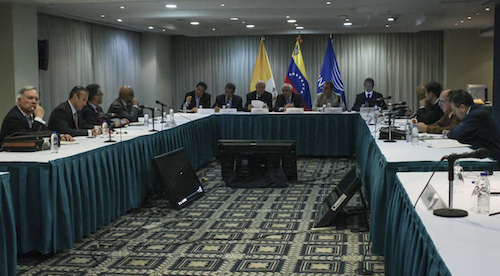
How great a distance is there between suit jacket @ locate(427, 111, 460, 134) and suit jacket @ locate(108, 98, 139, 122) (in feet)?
13.8

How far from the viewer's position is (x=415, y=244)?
8.75 ft

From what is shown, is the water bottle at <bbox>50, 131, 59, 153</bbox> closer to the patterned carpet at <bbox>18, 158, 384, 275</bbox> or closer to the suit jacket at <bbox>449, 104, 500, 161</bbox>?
the patterned carpet at <bbox>18, 158, 384, 275</bbox>

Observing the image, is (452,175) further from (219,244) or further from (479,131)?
(479,131)

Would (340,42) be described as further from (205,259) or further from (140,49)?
(205,259)

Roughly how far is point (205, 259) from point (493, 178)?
214cm

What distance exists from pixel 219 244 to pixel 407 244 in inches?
89.5

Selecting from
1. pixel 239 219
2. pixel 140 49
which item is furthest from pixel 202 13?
pixel 239 219

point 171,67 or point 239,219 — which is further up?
point 171,67

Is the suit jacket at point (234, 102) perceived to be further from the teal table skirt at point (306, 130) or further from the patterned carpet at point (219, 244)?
the patterned carpet at point (219, 244)

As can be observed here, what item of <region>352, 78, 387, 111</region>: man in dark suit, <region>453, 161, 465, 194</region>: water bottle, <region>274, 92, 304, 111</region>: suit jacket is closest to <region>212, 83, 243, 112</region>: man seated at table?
<region>274, 92, 304, 111</region>: suit jacket

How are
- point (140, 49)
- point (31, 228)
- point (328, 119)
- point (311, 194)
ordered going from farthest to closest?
point (140, 49) < point (328, 119) < point (311, 194) < point (31, 228)

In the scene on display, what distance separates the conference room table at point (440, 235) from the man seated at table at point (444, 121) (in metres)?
2.94

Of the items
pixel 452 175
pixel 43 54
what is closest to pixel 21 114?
pixel 452 175

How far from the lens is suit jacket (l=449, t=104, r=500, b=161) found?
516cm
